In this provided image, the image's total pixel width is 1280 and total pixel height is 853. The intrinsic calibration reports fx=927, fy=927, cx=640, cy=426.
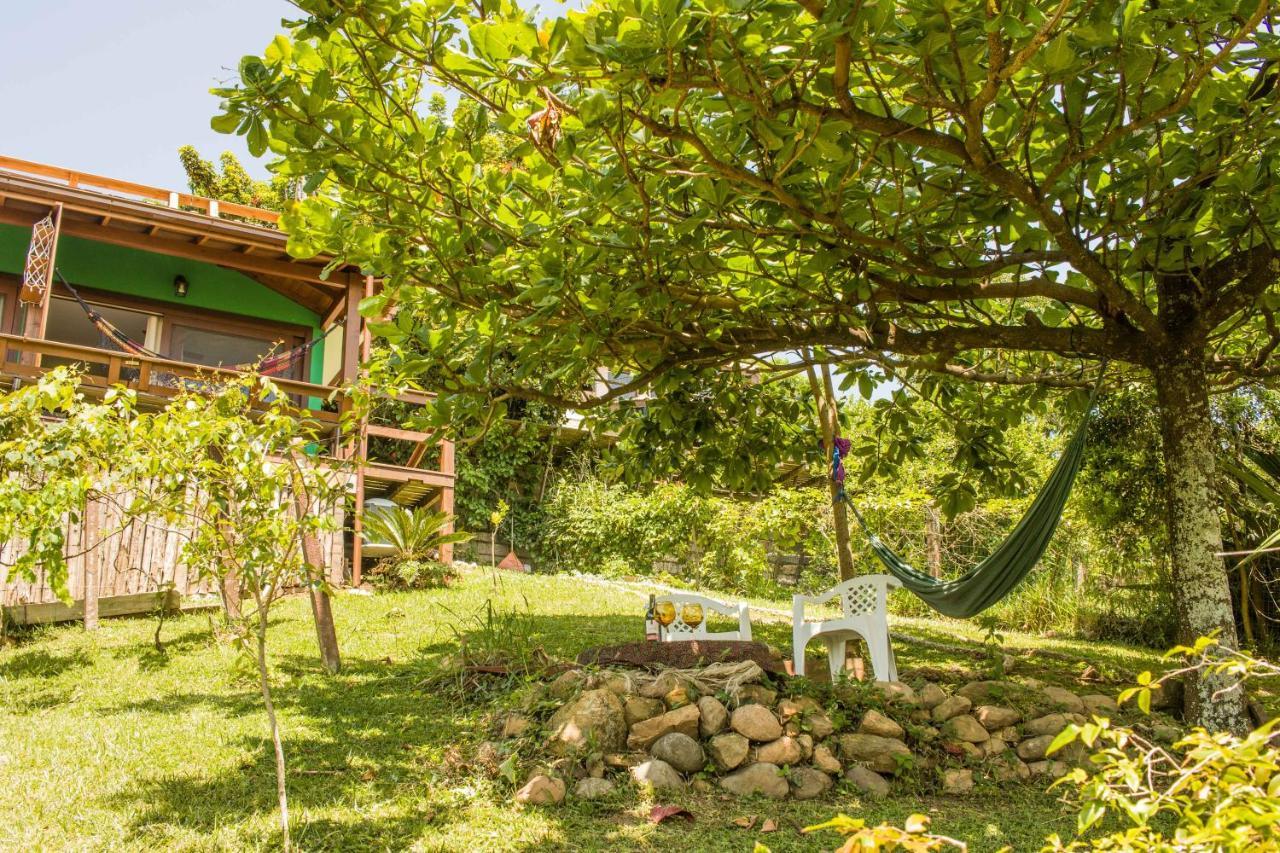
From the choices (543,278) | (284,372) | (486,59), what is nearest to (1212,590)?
(543,278)

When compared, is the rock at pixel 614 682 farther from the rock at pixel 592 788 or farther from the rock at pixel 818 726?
the rock at pixel 818 726

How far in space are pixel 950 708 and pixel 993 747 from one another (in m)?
0.29

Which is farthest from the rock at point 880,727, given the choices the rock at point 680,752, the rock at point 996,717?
the rock at point 680,752

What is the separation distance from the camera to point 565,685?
191 inches

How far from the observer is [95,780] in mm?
3898

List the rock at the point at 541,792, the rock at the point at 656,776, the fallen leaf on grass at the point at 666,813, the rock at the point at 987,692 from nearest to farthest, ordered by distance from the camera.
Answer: the fallen leaf on grass at the point at 666,813, the rock at the point at 541,792, the rock at the point at 656,776, the rock at the point at 987,692

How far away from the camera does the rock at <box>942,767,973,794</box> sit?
441 cm

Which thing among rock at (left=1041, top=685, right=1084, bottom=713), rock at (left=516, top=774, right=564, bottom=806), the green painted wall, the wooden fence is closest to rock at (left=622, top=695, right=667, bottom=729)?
rock at (left=516, top=774, right=564, bottom=806)

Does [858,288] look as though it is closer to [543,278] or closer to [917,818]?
[543,278]

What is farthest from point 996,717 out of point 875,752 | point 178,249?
point 178,249

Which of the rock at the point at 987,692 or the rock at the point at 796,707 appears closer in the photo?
the rock at the point at 796,707

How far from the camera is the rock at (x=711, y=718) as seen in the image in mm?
4523

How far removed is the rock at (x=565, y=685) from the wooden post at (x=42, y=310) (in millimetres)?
7125

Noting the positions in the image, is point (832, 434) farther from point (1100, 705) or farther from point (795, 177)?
point (795, 177)
